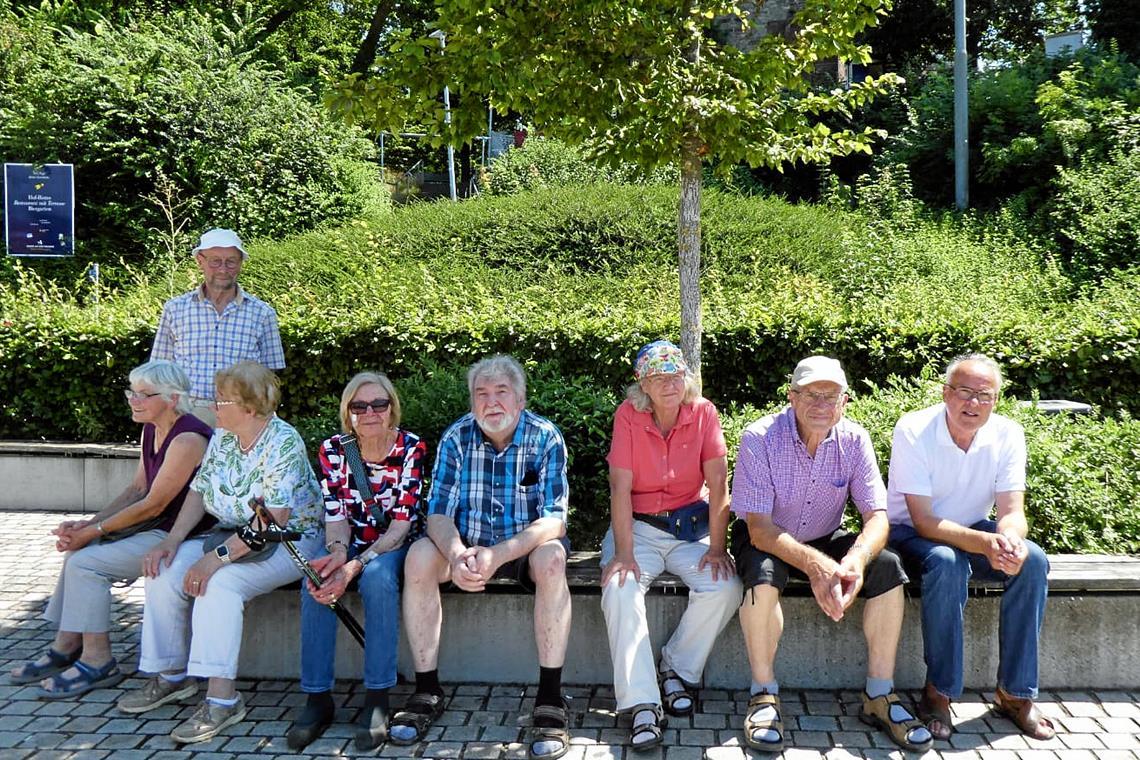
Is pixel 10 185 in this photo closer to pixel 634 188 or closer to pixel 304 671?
pixel 634 188

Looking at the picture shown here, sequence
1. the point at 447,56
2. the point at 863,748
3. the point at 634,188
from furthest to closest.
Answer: the point at 634,188
the point at 447,56
the point at 863,748

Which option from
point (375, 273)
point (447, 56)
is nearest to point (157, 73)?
point (375, 273)

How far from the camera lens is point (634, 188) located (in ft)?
42.4

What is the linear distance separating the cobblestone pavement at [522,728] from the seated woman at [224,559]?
14cm

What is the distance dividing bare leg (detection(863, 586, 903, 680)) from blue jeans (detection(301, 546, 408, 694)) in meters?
1.95

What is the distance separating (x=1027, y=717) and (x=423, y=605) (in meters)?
2.44

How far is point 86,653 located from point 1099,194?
12.0m

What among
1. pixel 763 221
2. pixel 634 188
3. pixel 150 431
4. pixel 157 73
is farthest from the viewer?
pixel 157 73

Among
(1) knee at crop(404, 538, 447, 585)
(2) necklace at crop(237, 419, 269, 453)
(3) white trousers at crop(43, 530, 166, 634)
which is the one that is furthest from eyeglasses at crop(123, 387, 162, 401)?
(1) knee at crop(404, 538, 447, 585)

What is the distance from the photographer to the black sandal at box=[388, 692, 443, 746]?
3.99 meters

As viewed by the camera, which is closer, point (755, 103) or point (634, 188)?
point (755, 103)

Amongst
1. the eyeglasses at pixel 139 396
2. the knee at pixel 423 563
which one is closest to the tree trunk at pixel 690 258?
the knee at pixel 423 563

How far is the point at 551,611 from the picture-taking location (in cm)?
412

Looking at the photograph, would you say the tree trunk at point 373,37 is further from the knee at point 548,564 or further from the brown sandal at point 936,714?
the brown sandal at point 936,714
